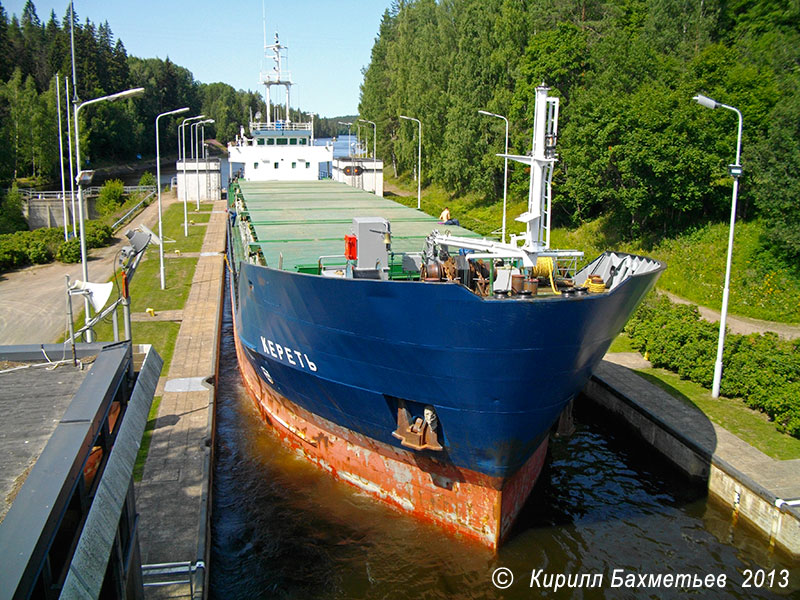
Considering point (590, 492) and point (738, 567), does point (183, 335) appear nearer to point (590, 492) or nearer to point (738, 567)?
point (590, 492)

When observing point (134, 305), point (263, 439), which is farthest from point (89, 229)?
point (263, 439)

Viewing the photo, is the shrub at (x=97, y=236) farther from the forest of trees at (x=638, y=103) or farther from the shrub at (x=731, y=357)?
the shrub at (x=731, y=357)

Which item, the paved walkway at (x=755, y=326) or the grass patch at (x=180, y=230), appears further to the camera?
the grass patch at (x=180, y=230)

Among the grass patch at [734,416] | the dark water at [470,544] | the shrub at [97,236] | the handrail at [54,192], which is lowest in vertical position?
the dark water at [470,544]

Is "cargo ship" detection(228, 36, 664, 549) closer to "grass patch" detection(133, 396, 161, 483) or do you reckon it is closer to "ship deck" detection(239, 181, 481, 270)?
"ship deck" detection(239, 181, 481, 270)

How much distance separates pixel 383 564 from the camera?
34.7 ft

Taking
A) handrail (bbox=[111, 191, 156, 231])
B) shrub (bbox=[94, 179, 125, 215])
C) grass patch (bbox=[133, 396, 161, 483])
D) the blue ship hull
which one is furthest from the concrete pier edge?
shrub (bbox=[94, 179, 125, 215])

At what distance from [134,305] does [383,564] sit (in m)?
16.2

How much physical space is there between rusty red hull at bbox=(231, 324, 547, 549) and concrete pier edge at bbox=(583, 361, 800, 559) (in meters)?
3.04

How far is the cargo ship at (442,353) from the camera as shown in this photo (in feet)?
30.1

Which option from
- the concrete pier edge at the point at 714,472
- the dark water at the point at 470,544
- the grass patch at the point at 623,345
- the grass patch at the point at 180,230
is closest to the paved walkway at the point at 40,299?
the grass patch at the point at 180,230

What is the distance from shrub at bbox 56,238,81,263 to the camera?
30447 mm

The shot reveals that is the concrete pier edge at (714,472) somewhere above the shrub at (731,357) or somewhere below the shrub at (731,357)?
below

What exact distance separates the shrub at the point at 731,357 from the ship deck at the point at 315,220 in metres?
6.13
